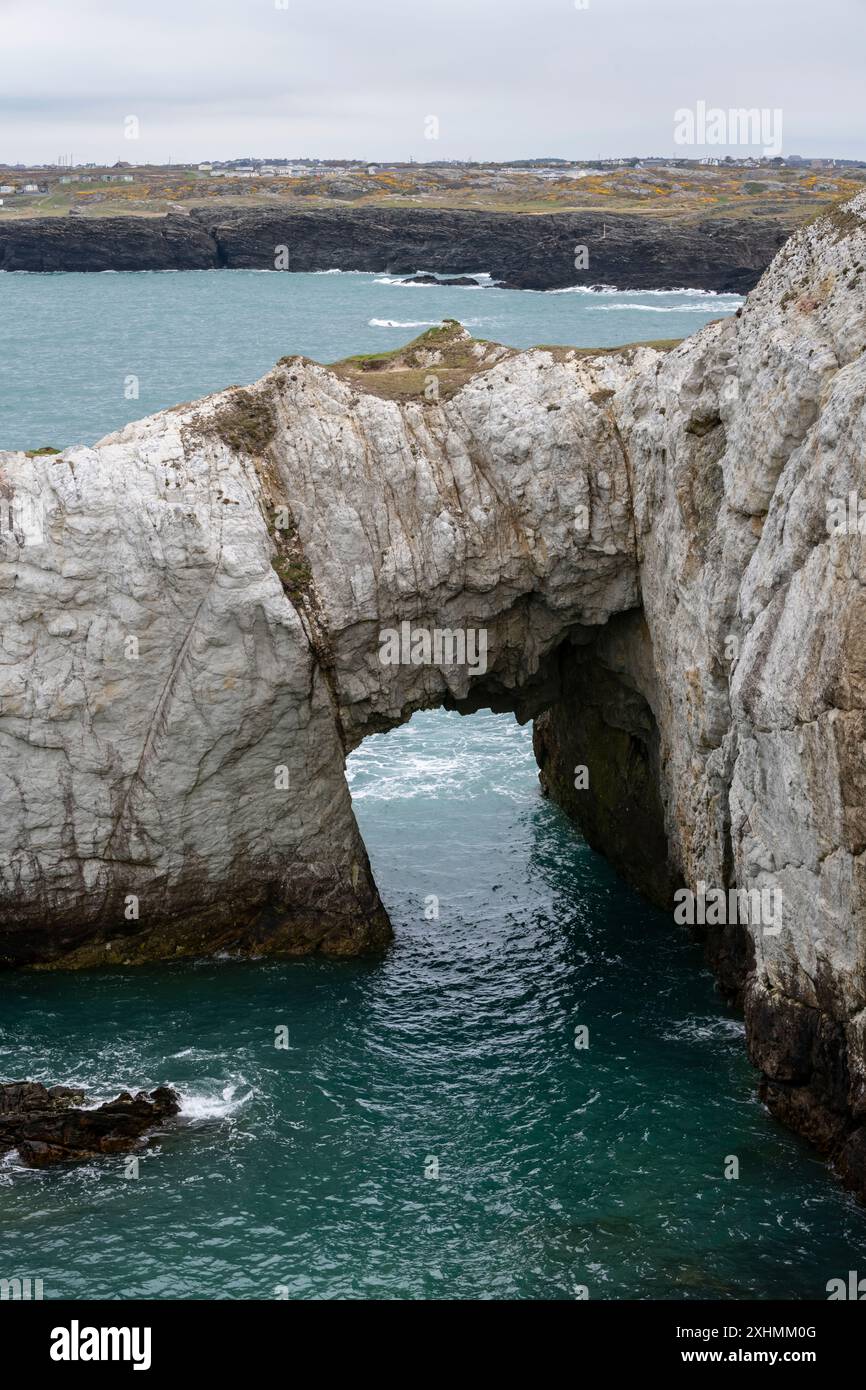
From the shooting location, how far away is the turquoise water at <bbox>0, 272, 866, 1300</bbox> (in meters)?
28.0

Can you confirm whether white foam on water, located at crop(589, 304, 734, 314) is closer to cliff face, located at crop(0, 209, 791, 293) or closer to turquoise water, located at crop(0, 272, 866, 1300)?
cliff face, located at crop(0, 209, 791, 293)

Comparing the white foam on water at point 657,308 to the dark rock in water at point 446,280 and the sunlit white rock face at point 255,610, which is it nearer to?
the dark rock in water at point 446,280

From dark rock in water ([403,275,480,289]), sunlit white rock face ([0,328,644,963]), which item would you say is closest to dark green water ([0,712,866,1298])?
sunlit white rock face ([0,328,644,963])

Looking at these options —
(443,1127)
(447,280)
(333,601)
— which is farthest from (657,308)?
(443,1127)

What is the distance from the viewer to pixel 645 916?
44188 millimetres

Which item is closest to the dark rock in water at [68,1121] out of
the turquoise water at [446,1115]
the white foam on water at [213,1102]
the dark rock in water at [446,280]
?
the white foam on water at [213,1102]

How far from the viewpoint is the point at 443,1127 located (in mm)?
32969

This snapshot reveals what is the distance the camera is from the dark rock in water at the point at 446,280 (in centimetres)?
17675

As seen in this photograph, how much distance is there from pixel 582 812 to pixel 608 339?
87451mm

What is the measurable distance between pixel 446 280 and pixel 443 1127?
157987 millimetres

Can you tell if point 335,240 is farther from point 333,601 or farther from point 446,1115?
point 446,1115

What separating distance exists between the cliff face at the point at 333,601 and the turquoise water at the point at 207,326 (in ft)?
176

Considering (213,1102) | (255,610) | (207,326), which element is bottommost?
(213,1102)

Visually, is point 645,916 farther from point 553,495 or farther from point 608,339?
point 608,339
